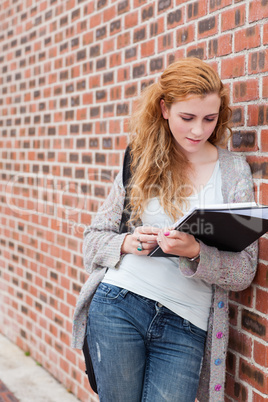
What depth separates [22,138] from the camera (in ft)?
15.1

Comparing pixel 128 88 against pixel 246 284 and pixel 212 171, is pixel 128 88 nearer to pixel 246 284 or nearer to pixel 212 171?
pixel 212 171

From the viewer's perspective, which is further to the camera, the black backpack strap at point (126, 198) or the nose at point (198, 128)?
the black backpack strap at point (126, 198)

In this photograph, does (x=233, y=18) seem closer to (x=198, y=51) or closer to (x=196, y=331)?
(x=198, y=51)

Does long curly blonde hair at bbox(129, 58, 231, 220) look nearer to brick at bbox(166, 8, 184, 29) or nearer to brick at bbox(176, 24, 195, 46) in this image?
brick at bbox(176, 24, 195, 46)

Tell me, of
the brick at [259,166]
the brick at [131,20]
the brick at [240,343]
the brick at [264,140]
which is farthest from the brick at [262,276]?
the brick at [131,20]

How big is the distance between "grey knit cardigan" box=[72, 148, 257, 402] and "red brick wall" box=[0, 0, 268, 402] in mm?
152

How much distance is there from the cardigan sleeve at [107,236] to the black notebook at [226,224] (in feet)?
0.89

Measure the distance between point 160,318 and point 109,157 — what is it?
1.49 meters

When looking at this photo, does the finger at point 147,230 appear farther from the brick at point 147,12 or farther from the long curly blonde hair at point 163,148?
the brick at point 147,12

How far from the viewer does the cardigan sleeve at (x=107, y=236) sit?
2.21 metres

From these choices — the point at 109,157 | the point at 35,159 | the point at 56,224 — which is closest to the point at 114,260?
the point at 109,157

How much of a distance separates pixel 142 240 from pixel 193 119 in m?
0.51

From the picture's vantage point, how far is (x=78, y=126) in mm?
3682

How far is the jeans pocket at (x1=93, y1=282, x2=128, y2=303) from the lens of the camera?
2.10 metres
